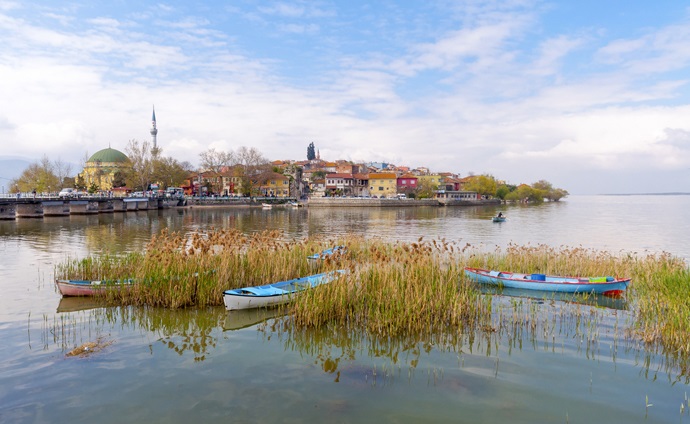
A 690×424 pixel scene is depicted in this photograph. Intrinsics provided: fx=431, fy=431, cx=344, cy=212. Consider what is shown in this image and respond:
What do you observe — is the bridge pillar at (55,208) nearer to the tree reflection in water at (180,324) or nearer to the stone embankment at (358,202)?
the stone embankment at (358,202)

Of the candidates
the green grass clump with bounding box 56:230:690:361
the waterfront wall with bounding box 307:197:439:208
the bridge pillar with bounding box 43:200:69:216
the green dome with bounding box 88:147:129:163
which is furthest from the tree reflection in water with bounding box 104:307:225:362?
the green dome with bounding box 88:147:129:163

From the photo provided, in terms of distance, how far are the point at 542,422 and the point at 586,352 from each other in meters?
3.86

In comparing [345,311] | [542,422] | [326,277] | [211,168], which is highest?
[211,168]

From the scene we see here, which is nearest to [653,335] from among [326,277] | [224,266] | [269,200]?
[326,277]

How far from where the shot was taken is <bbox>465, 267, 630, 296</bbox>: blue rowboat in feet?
50.5

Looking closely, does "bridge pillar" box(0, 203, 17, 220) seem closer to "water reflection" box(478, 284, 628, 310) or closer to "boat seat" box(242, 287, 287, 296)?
"boat seat" box(242, 287, 287, 296)

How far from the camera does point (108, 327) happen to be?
480 inches

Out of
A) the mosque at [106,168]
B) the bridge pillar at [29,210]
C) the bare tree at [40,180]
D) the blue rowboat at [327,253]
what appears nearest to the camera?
the blue rowboat at [327,253]

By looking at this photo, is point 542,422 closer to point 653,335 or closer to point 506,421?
point 506,421

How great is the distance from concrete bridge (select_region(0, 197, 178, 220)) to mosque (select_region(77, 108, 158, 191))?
3238 cm

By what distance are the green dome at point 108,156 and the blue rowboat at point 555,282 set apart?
451ft

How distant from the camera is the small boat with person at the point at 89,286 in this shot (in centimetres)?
1446

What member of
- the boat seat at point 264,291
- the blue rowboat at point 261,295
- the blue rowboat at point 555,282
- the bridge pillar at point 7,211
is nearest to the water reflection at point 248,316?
the blue rowboat at point 261,295

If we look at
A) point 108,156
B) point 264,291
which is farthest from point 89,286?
point 108,156
